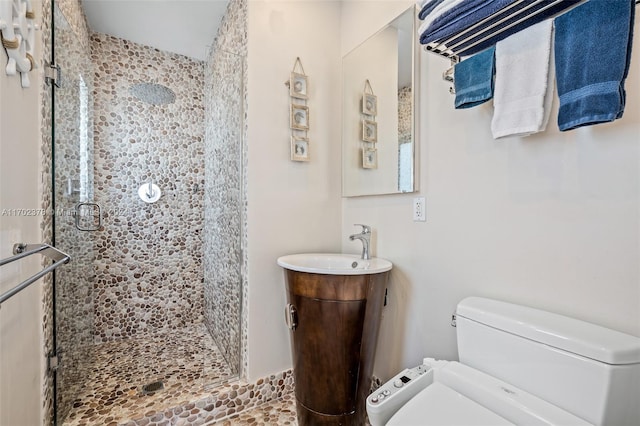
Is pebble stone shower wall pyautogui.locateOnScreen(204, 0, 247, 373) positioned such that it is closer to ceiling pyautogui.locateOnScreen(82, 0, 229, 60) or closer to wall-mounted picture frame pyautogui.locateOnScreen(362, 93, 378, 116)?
ceiling pyautogui.locateOnScreen(82, 0, 229, 60)

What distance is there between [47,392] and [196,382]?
28.3 inches

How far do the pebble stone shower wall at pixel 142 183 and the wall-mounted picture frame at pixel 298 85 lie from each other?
1.26 metres

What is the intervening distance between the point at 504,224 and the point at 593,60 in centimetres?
59

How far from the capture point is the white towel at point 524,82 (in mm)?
983

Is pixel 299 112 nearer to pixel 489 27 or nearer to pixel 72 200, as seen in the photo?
pixel 489 27

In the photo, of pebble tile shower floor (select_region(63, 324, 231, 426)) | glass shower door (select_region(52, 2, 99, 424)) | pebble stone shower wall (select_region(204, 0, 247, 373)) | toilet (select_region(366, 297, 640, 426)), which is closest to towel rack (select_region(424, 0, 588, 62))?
toilet (select_region(366, 297, 640, 426))

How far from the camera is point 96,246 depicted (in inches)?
95.3

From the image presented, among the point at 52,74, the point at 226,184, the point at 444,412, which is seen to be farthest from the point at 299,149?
the point at 444,412

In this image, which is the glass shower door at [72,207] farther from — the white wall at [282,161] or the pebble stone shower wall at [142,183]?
the white wall at [282,161]

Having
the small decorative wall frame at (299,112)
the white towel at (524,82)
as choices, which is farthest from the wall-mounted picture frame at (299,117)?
the white towel at (524,82)

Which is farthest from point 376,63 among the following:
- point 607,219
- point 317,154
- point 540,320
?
point 540,320

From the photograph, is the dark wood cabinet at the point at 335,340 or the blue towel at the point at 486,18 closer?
the blue towel at the point at 486,18

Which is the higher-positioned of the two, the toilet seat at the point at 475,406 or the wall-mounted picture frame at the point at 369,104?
the wall-mounted picture frame at the point at 369,104

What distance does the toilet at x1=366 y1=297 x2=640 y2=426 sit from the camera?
81cm
